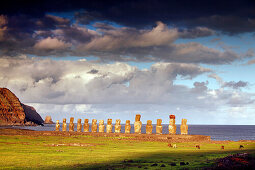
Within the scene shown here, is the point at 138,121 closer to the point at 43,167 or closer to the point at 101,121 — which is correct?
the point at 101,121

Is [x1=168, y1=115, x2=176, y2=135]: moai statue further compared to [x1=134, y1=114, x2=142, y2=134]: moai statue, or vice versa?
[x1=134, y1=114, x2=142, y2=134]: moai statue

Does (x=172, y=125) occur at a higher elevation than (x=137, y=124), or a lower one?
lower

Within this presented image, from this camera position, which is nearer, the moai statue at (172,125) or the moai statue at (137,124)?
the moai statue at (172,125)

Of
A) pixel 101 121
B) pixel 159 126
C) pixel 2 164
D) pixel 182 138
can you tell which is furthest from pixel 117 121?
pixel 2 164

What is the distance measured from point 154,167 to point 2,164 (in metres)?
13.3

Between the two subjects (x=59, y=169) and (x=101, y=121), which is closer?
(x=59, y=169)

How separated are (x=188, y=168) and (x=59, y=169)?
10.1m

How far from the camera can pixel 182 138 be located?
218 ft

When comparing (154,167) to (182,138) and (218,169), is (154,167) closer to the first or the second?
(218,169)

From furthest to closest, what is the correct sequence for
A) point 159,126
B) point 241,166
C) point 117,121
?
point 117,121, point 159,126, point 241,166

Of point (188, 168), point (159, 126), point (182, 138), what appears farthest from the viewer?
point (159, 126)

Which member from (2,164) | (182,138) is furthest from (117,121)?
(2,164)

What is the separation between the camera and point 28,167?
25.1 metres

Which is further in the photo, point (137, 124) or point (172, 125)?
point (137, 124)
